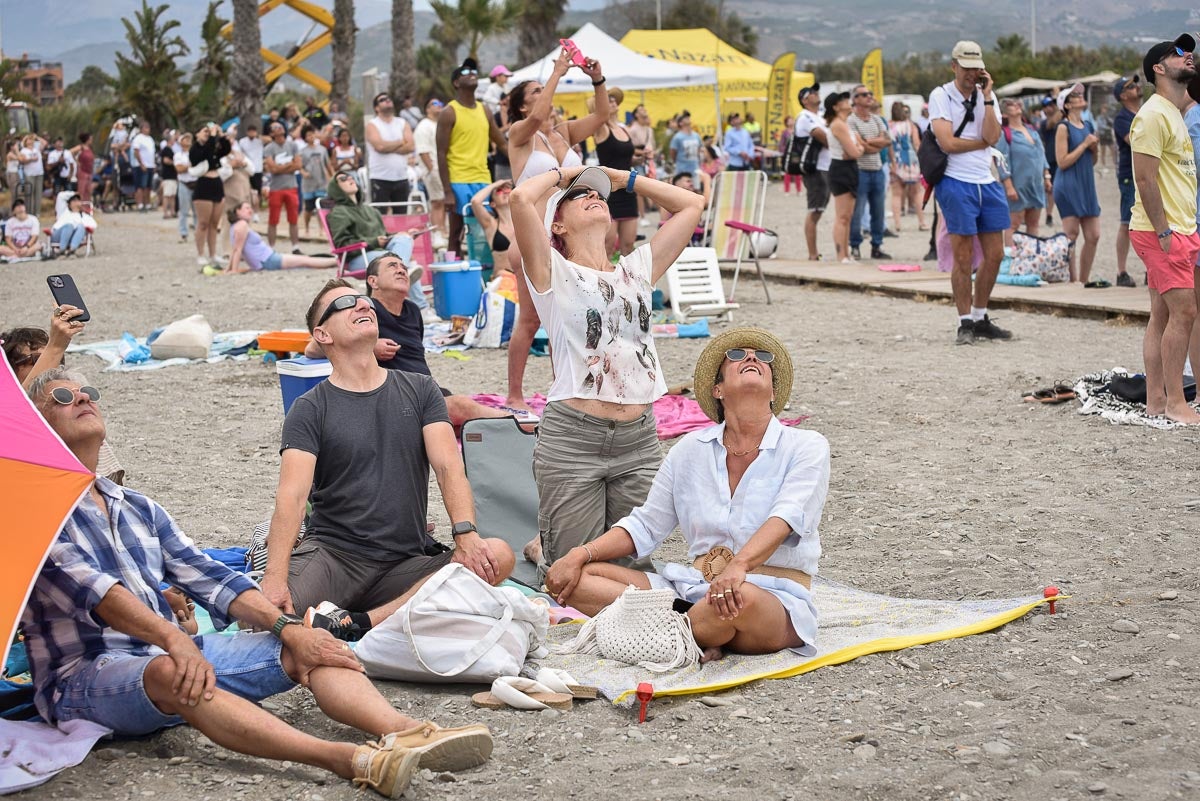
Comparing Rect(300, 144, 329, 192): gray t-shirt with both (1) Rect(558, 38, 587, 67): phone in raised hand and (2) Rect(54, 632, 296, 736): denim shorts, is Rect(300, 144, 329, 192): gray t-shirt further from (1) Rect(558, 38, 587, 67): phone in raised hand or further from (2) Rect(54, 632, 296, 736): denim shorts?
(2) Rect(54, 632, 296, 736): denim shorts

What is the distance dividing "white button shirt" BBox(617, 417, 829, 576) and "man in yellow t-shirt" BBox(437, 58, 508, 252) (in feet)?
25.9

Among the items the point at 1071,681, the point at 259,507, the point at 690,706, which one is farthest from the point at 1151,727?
the point at 259,507

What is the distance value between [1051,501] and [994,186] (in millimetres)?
3893

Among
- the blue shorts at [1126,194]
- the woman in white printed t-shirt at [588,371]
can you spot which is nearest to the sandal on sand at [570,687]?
the woman in white printed t-shirt at [588,371]

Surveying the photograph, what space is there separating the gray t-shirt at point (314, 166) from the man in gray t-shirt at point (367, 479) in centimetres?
1438

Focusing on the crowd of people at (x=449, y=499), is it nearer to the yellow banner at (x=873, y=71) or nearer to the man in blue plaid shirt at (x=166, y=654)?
the man in blue plaid shirt at (x=166, y=654)

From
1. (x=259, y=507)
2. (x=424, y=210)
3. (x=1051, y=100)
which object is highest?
(x=1051, y=100)

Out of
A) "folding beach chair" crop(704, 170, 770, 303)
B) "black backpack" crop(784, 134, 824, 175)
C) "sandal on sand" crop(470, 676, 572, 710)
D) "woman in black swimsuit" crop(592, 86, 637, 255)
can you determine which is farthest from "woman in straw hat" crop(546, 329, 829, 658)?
"black backpack" crop(784, 134, 824, 175)

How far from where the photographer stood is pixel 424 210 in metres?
13.9

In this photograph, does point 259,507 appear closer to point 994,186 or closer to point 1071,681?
point 1071,681

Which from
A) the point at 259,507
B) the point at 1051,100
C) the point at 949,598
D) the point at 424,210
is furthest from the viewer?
the point at 1051,100

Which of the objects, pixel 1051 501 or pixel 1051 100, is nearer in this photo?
pixel 1051 501

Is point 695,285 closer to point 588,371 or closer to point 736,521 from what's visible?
point 588,371

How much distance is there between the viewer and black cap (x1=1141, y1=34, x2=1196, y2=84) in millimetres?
6473
